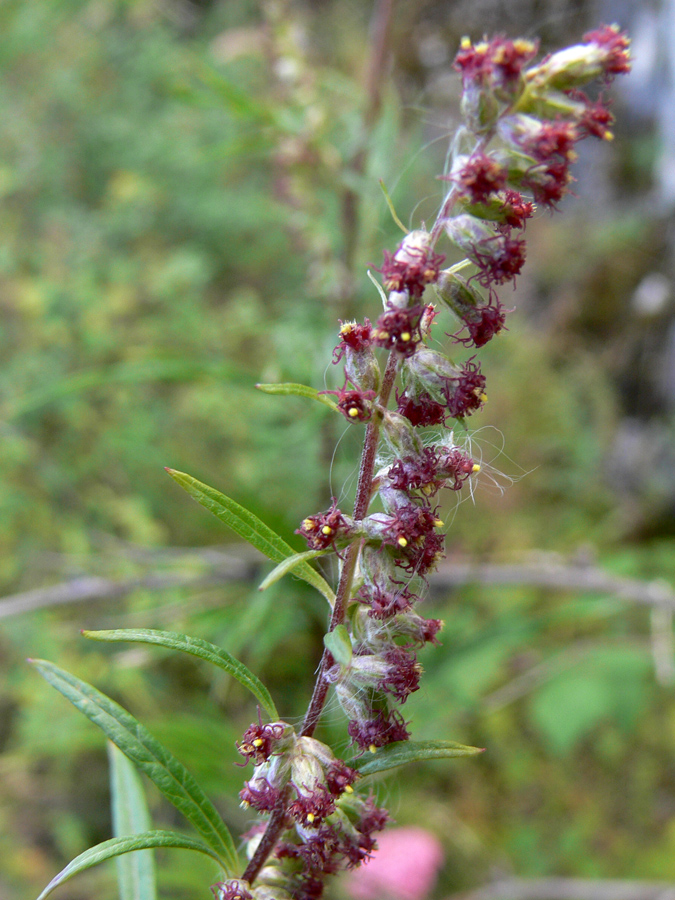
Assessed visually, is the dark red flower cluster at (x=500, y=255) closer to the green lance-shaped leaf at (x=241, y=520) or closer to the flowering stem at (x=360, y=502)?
the flowering stem at (x=360, y=502)

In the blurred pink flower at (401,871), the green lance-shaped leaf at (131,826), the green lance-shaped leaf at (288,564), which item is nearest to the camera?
the green lance-shaped leaf at (288,564)

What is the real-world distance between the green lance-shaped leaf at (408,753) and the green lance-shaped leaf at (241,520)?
197 mm

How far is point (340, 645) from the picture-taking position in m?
0.75

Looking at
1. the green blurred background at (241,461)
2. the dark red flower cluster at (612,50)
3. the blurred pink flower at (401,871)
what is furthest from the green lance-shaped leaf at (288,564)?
the blurred pink flower at (401,871)

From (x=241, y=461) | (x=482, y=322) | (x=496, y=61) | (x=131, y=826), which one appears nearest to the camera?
(x=496, y=61)

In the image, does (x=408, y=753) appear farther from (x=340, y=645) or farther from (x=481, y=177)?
(x=481, y=177)

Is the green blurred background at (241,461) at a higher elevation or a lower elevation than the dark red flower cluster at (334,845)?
higher

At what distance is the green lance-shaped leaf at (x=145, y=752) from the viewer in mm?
875

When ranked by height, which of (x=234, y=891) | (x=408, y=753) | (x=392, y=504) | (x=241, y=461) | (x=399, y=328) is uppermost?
(x=241, y=461)

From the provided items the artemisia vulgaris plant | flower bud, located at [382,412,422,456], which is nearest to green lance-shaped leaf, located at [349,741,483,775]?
the artemisia vulgaris plant

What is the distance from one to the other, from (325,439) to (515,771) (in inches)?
107

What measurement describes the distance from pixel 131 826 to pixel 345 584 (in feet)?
2.00

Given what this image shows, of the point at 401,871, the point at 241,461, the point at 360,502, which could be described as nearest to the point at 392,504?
the point at 360,502

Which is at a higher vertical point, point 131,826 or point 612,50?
point 612,50
